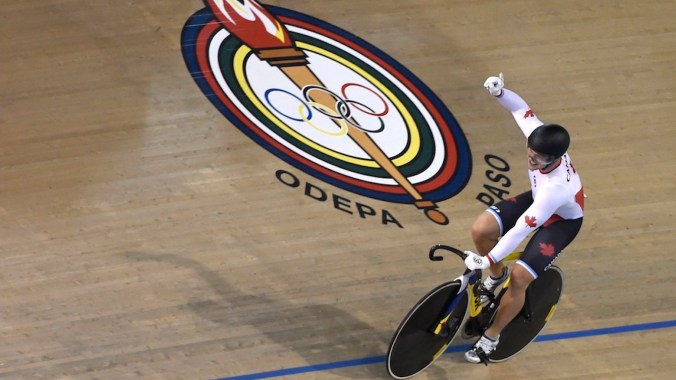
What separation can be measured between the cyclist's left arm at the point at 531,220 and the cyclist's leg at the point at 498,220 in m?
0.36

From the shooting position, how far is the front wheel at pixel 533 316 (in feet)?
15.3

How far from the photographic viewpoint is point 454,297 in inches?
170

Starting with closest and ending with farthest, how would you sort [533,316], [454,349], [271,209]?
[533,316] → [454,349] → [271,209]

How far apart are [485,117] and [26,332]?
344 cm

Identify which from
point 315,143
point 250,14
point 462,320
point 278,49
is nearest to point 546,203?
point 462,320

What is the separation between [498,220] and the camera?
4395 millimetres

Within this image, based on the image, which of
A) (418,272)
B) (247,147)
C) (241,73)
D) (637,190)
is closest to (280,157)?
(247,147)

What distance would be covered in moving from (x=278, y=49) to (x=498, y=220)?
264cm

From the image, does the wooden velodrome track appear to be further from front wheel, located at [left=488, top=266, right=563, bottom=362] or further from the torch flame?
the torch flame

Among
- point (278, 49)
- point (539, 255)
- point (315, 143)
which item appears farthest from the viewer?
point (278, 49)

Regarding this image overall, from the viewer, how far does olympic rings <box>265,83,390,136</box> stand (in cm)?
594

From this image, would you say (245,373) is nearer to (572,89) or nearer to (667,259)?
(667,259)

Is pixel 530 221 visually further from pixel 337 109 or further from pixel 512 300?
pixel 337 109

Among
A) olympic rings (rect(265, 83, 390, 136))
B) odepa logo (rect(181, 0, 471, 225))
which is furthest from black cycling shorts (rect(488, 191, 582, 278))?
olympic rings (rect(265, 83, 390, 136))
